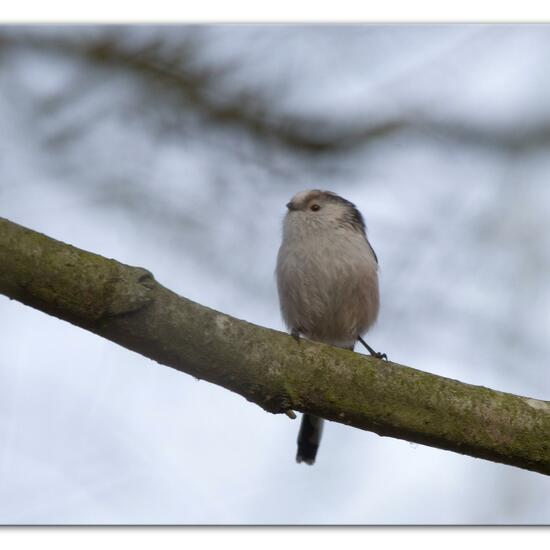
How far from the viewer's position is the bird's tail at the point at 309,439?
328 cm

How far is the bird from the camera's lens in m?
3.00

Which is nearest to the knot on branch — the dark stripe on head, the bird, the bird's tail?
the bird

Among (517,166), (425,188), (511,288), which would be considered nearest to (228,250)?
(425,188)

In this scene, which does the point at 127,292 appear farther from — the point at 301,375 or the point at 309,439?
the point at 309,439

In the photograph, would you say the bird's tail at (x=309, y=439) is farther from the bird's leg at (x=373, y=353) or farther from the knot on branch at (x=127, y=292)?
the knot on branch at (x=127, y=292)

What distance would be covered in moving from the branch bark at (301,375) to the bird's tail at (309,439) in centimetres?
125

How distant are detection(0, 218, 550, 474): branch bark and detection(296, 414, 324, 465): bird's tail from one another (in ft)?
4.11

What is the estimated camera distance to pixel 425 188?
2.46 meters

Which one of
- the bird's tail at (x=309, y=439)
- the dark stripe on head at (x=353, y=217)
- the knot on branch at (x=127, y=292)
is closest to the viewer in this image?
the knot on branch at (x=127, y=292)

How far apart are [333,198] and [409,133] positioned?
1625 mm

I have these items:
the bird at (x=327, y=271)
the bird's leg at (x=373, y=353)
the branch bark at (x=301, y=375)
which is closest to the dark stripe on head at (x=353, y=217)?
the bird at (x=327, y=271)

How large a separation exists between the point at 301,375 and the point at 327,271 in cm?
100
